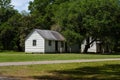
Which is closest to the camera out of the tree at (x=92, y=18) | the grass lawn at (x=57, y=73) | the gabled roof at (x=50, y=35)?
the grass lawn at (x=57, y=73)

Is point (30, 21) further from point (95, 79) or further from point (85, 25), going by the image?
point (95, 79)

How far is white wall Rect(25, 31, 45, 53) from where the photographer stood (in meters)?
62.9

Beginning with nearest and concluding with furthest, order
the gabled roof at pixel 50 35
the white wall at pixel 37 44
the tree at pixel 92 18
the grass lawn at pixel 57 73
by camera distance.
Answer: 1. the grass lawn at pixel 57 73
2. the tree at pixel 92 18
3. the white wall at pixel 37 44
4. the gabled roof at pixel 50 35

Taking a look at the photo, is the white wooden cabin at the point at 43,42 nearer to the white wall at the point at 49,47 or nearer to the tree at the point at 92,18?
the white wall at the point at 49,47

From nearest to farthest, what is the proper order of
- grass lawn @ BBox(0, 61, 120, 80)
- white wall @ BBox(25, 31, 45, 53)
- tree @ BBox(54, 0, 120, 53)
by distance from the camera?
grass lawn @ BBox(0, 61, 120, 80) → tree @ BBox(54, 0, 120, 53) → white wall @ BBox(25, 31, 45, 53)

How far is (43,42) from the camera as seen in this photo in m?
62.6

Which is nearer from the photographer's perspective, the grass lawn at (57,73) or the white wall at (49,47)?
the grass lawn at (57,73)

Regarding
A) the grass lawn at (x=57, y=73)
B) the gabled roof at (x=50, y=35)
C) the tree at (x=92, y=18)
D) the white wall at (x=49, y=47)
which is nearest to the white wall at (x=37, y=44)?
the gabled roof at (x=50, y=35)

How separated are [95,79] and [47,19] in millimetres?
67579

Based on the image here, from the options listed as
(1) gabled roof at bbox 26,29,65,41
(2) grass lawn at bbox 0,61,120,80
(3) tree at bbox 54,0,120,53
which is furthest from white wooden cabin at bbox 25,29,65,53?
(2) grass lawn at bbox 0,61,120,80

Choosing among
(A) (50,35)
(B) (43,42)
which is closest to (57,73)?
(B) (43,42)

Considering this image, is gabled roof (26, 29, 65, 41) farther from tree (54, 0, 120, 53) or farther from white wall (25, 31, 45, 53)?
tree (54, 0, 120, 53)

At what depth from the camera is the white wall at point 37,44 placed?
62862 mm

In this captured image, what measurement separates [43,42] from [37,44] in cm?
151
